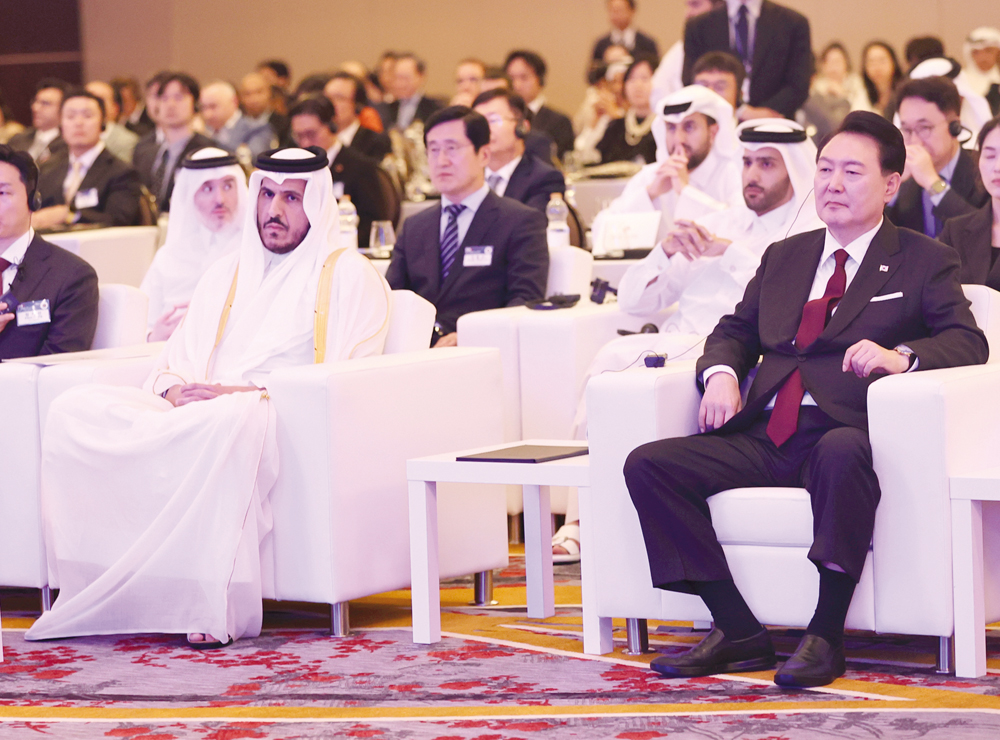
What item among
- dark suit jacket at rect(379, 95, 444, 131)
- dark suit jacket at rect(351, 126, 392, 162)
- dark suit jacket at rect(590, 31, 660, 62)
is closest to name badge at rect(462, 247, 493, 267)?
dark suit jacket at rect(351, 126, 392, 162)

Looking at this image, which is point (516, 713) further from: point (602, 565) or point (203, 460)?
point (203, 460)

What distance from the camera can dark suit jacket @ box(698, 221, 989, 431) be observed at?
3.49m

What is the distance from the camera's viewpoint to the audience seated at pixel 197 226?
19.2 ft

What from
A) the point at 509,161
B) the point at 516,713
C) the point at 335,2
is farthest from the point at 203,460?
the point at 335,2

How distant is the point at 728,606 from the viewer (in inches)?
133

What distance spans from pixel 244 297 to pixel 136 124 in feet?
26.4

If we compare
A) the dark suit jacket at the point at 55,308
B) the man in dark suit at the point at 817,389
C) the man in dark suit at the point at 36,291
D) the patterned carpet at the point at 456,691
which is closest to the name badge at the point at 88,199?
the man in dark suit at the point at 36,291

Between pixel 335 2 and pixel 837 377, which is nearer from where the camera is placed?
pixel 837 377

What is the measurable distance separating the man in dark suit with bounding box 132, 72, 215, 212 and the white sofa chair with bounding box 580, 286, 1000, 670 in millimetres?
5846

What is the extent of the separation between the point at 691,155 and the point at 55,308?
8.43 feet

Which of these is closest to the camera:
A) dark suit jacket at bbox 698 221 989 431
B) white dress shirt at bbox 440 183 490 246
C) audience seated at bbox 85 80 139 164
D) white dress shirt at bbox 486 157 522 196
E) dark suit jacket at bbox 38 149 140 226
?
dark suit jacket at bbox 698 221 989 431

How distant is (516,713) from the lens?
3.16m

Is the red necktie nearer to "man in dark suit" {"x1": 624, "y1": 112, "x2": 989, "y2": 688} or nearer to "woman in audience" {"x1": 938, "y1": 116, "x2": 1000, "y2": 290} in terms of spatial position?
"man in dark suit" {"x1": 624, "y1": 112, "x2": 989, "y2": 688}

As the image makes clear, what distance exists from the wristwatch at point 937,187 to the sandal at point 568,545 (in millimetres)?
1632
